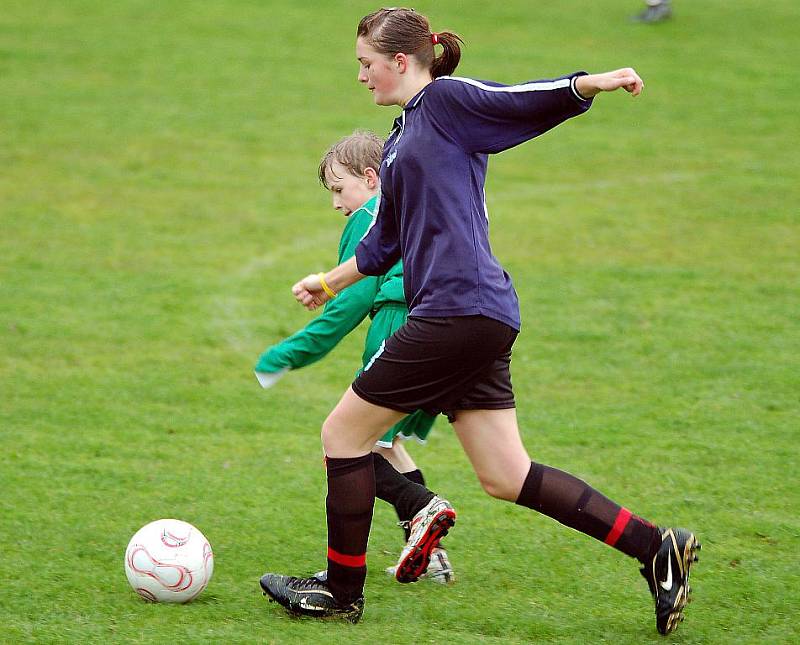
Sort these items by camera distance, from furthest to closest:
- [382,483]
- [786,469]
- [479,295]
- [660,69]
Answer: [660,69] → [786,469] → [382,483] → [479,295]

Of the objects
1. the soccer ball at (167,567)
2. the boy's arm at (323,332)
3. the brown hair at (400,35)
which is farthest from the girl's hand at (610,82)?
the soccer ball at (167,567)

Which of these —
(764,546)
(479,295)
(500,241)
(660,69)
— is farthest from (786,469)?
(660,69)

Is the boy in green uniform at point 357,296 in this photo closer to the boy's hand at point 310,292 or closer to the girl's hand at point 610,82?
the boy's hand at point 310,292

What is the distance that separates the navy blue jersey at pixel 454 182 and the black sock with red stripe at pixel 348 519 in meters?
0.64

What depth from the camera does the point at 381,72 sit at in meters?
4.11

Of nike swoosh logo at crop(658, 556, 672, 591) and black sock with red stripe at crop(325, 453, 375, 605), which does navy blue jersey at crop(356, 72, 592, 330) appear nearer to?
black sock with red stripe at crop(325, 453, 375, 605)

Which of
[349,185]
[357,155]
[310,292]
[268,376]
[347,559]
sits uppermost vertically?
[357,155]

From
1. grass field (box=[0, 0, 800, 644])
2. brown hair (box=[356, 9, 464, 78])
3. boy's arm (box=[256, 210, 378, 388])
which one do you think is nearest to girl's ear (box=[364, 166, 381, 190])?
boy's arm (box=[256, 210, 378, 388])

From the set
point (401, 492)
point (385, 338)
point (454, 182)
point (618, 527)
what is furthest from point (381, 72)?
point (618, 527)

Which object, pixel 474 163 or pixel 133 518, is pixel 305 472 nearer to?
pixel 133 518

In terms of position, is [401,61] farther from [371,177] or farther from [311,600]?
[311,600]

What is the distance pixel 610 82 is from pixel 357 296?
4.94 ft

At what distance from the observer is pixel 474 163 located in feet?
13.1

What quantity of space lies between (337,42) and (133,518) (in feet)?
47.0
